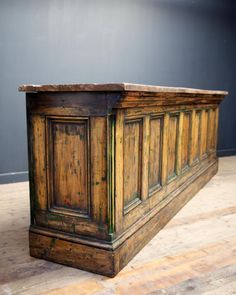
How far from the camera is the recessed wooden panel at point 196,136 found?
3.28 meters

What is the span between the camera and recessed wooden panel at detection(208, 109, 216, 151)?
3.94 meters

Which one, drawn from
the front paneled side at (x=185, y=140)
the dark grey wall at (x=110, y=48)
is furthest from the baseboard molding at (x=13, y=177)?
the front paneled side at (x=185, y=140)

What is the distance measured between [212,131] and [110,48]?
167 cm

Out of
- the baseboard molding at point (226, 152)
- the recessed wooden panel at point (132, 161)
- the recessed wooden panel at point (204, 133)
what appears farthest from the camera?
the baseboard molding at point (226, 152)

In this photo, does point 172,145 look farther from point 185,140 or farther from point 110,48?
point 110,48

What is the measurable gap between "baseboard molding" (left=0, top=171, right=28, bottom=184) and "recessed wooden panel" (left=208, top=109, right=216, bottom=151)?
2.20 m

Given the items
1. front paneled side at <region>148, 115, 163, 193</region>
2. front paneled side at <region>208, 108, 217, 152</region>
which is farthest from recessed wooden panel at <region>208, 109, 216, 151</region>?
front paneled side at <region>148, 115, 163, 193</region>

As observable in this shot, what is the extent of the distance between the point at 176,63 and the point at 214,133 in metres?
1.46

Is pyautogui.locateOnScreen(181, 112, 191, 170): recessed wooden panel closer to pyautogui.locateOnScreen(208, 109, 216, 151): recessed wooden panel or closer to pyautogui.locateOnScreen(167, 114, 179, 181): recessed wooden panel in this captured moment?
pyautogui.locateOnScreen(167, 114, 179, 181): recessed wooden panel

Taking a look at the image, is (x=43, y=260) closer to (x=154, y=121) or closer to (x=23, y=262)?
(x=23, y=262)

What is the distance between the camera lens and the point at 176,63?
16.6ft

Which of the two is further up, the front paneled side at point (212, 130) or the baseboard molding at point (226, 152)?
the front paneled side at point (212, 130)

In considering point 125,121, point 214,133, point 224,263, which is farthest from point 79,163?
point 214,133

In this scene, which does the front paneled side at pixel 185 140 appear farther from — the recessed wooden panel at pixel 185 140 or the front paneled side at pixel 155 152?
the front paneled side at pixel 155 152
